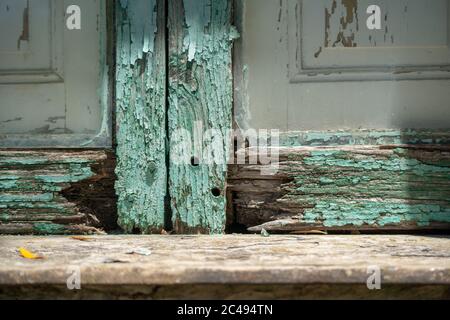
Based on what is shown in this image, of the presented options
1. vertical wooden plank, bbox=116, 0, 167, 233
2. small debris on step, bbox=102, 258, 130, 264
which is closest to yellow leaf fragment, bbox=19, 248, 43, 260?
small debris on step, bbox=102, 258, 130, 264

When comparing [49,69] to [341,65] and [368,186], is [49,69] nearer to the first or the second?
[341,65]

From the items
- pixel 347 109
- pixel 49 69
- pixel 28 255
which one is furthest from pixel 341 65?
pixel 28 255

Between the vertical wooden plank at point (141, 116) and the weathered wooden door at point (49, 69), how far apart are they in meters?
0.09

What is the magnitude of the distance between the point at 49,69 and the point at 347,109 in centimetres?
83

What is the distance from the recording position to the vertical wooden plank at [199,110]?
1479 mm

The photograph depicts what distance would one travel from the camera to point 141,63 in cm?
150

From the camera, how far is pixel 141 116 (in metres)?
1.49

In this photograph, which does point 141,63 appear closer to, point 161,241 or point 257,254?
point 161,241

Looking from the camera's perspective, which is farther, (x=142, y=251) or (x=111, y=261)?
(x=142, y=251)

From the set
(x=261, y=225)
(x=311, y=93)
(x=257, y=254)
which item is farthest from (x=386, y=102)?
(x=257, y=254)

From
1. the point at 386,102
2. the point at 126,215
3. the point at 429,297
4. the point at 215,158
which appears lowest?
the point at 429,297

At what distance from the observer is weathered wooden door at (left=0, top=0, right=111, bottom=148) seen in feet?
5.07

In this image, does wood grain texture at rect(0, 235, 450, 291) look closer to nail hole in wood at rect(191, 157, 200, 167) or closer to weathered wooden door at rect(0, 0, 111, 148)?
nail hole in wood at rect(191, 157, 200, 167)
